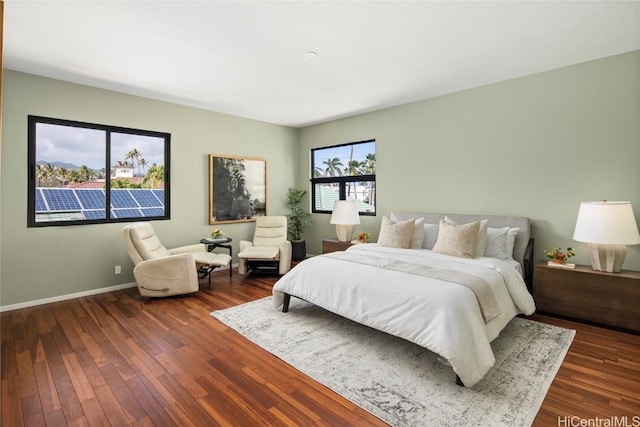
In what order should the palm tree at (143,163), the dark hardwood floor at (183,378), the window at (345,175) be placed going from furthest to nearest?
1. the window at (345,175)
2. the palm tree at (143,163)
3. the dark hardwood floor at (183,378)

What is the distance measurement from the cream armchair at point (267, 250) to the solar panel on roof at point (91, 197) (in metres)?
2.02

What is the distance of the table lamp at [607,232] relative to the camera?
298 cm

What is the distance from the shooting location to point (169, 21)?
2.67 m

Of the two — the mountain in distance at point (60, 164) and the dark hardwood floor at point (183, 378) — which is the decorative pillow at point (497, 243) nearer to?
the dark hardwood floor at point (183, 378)

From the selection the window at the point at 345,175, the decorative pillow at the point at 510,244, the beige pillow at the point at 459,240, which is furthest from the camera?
the window at the point at 345,175

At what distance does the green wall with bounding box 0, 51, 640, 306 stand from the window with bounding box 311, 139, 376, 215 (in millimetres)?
252

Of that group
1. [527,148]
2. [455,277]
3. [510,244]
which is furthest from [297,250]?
[527,148]

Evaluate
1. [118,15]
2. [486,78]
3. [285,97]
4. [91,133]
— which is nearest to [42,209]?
[91,133]

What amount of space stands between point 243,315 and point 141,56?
9.65 ft

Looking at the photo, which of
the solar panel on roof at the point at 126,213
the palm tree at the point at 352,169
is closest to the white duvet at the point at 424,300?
the palm tree at the point at 352,169

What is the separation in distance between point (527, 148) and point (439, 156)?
110cm

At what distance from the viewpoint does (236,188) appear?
18.9 ft

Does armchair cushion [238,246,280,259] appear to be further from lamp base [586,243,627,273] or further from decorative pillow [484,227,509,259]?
lamp base [586,243,627,273]

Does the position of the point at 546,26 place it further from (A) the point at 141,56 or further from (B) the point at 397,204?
(A) the point at 141,56
